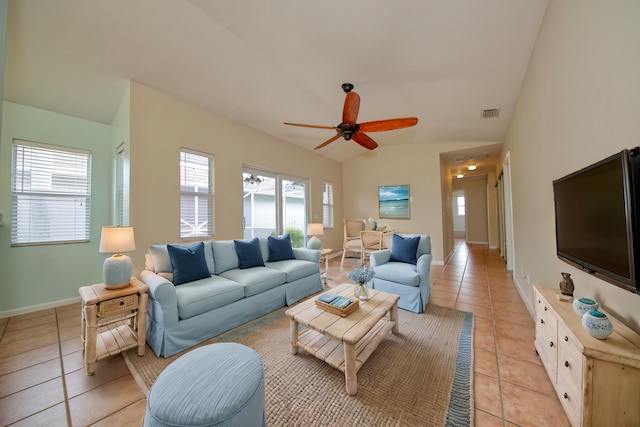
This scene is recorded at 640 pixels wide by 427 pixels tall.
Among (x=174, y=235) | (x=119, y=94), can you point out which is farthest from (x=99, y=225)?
(x=119, y=94)

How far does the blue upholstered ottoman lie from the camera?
871 mm

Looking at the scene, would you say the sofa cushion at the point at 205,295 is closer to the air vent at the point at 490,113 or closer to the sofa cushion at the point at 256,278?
the sofa cushion at the point at 256,278

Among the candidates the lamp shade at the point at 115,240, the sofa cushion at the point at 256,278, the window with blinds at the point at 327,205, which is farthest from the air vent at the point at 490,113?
the lamp shade at the point at 115,240

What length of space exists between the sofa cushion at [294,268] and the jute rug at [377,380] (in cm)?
73

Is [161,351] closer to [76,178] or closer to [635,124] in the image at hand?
[76,178]

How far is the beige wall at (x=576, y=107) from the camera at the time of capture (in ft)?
3.49

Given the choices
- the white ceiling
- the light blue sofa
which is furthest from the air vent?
the light blue sofa

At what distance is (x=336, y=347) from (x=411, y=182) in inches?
191

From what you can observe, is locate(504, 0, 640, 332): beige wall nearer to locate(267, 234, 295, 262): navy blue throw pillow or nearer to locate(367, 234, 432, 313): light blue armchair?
locate(367, 234, 432, 313): light blue armchair

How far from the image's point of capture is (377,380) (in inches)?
63.2

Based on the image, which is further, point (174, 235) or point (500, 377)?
point (174, 235)

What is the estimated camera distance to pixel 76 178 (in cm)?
318

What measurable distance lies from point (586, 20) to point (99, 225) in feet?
17.9

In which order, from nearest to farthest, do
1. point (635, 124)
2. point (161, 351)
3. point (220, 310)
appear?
point (635, 124) < point (161, 351) < point (220, 310)
